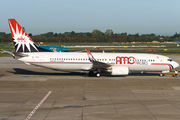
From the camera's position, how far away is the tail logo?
103 ft

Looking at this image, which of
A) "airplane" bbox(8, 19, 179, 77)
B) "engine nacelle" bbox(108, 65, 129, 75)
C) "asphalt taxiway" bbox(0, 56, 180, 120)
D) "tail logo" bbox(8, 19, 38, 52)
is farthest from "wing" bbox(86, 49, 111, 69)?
"tail logo" bbox(8, 19, 38, 52)

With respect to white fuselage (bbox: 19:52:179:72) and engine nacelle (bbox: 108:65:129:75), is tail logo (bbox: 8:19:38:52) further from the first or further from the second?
engine nacelle (bbox: 108:65:129:75)

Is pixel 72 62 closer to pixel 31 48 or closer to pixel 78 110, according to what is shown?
pixel 31 48

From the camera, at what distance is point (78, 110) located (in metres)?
16.0

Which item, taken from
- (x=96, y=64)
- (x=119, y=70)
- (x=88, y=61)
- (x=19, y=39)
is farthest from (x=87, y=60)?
(x=19, y=39)

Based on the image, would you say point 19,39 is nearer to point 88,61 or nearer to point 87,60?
point 87,60

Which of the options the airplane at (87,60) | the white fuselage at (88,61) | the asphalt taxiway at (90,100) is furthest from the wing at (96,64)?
the asphalt taxiway at (90,100)

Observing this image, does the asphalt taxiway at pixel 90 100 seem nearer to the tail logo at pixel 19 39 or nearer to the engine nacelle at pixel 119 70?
the engine nacelle at pixel 119 70

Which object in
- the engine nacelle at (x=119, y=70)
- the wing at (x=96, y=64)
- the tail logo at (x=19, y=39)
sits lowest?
the engine nacelle at (x=119, y=70)

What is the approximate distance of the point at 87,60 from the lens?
1220 inches

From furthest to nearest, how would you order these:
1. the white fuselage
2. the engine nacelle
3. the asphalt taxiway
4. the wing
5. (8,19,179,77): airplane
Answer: the white fuselage
(8,19,179,77): airplane
the wing
the engine nacelle
the asphalt taxiway

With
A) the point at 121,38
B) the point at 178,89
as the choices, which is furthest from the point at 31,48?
the point at 121,38

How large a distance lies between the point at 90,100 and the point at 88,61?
12.6 m

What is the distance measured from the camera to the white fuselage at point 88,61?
30547mm
